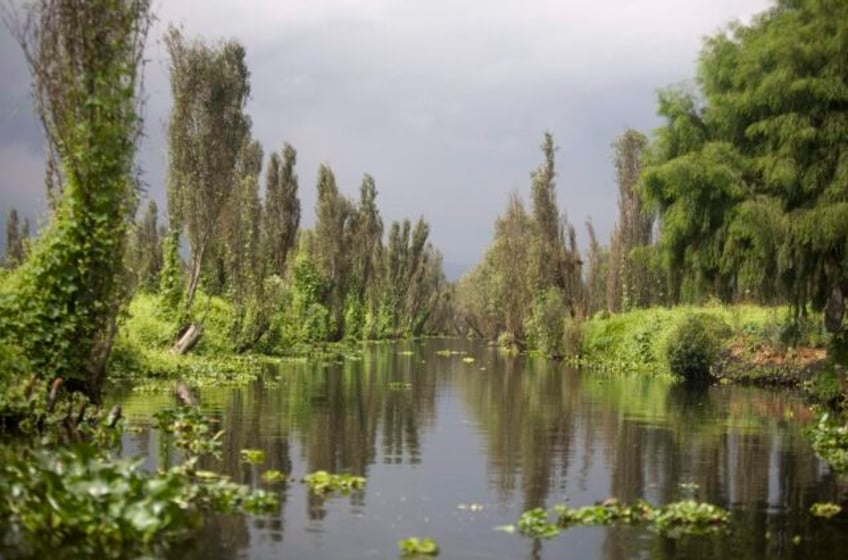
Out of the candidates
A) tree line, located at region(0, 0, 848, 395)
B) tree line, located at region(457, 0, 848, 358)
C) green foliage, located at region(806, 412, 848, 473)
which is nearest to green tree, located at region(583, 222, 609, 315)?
tree line, located at region(0, 0, 848, 395)

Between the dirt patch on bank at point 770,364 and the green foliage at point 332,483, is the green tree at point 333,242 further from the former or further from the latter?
the green foliage at point 332,483

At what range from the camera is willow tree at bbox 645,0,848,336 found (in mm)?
19812

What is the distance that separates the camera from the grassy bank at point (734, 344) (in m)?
28.4

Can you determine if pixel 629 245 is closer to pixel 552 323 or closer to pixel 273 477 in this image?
pixel 552 323

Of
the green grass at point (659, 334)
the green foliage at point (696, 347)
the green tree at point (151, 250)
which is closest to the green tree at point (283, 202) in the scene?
the green tree at point (151, 250)

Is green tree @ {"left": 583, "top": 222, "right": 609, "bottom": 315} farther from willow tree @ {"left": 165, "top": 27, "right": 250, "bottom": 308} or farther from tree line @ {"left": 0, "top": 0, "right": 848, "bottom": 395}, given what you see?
willow tree @ {"left": 165, "top": 27, "right": 250, "bottom": 308}

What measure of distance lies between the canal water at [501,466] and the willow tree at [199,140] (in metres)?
10.3

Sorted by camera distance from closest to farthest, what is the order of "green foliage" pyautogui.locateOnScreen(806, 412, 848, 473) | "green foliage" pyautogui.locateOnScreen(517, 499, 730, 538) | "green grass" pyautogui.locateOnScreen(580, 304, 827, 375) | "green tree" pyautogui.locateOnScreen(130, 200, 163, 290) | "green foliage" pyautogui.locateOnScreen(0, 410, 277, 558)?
"green foliage" pyautogui.locateOnScreen(0, 410, 277, 558)
"green foliage" pyautogui.locateOnScreen(517, 499, 730, 538)
"green foliage" pyautogui.locateOnScreen(806, 412, 848, 473)
"green grass" pyautogui.locateOnScreen(580, 304, 827, 375)
"green tree" pyautogui.locateOnScreen(130, 200, 163, 290)

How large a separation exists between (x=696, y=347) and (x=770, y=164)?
498 inches

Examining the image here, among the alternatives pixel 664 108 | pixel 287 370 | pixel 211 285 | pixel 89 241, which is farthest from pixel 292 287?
pixel 89 241

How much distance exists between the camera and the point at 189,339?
29500 millimetres

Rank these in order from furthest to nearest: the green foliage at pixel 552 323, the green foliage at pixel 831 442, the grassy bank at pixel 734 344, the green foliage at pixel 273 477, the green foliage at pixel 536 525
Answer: the green foliage at pixel 552 323
the grassy bank at pixel 734 344
the green foliage at pixel 831 442
the green foliage at pixel 273 477
the green foliage at pixel 536 525

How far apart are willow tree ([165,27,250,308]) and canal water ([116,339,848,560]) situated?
1026cm

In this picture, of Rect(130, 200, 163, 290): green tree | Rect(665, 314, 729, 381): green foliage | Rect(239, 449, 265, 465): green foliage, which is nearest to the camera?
Rect(239, 449, 265, 465): green foliage
